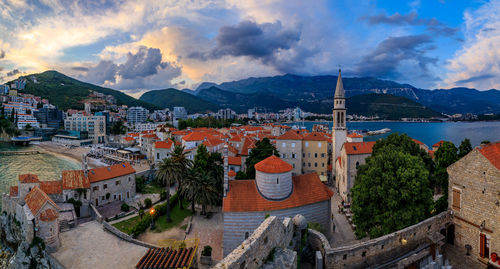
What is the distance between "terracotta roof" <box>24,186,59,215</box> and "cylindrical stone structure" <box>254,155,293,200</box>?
50.8 ft

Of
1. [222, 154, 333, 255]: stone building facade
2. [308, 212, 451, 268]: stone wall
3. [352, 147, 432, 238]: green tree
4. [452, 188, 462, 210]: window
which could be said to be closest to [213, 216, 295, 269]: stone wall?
[308, 212, 451, 268]: stone wall

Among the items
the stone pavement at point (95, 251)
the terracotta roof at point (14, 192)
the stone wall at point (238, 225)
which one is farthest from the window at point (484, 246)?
the terracotta roof at point (14, 192)

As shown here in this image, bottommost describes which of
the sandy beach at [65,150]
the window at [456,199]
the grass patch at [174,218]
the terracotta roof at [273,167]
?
the grass patch at [174,218]

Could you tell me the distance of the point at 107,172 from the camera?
29.3 metres

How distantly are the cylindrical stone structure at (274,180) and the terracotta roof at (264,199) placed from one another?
0.41 m

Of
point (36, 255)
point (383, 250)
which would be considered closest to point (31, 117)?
point (36, 255)

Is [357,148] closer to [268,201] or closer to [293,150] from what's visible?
[293,150]

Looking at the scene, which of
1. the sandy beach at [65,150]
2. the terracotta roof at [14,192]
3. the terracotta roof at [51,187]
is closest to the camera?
the terracotta roof at [14,192]

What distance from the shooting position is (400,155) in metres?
15.9

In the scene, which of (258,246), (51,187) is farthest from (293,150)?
(258,246)

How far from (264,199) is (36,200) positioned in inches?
674

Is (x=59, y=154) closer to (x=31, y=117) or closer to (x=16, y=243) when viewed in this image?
(x=31, y=117)

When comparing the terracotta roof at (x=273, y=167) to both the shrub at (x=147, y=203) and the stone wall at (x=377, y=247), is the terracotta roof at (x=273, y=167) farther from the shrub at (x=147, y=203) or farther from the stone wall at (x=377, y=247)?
the shrub at (x=147, y=203)

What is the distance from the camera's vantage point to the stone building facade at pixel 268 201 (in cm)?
1734
